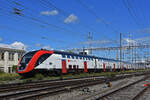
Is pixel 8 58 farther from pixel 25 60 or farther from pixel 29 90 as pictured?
pixel 29 90

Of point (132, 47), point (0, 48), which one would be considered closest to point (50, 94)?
point (0, 48)

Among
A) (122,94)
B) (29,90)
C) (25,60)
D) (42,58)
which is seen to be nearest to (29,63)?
(25,60)

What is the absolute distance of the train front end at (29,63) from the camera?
66.0 feet

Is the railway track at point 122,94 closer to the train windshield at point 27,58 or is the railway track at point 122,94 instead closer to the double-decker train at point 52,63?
the double-decker train at point 52,63

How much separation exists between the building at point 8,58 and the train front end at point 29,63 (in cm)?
2273

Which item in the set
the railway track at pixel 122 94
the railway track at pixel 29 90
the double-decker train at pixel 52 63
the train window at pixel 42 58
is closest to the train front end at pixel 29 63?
the double-decker train at pixel 52 63

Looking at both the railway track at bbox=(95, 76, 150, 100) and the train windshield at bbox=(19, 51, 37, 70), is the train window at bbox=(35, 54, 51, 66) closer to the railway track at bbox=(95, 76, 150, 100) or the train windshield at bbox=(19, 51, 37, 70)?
the train windshield at bbox=(19, 51, 37, 70)

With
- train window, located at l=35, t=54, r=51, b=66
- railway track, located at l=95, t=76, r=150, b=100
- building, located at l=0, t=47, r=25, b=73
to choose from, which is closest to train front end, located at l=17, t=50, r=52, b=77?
train window, located at l=35, t=54, r=51, b=66

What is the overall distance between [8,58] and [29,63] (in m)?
26.0

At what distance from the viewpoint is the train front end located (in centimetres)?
2012

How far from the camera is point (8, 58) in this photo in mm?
43719

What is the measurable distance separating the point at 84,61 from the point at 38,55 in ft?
37.8

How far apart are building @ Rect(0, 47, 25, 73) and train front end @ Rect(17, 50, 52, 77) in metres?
22.7

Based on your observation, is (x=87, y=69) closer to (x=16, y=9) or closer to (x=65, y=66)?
(x=65, y=66)
